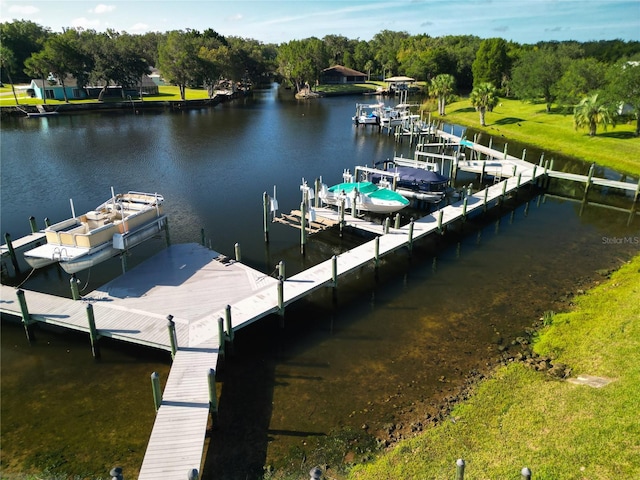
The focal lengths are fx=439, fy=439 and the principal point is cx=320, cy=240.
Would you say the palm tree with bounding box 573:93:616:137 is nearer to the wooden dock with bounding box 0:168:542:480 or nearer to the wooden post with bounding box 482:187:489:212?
the wooden post with bounding box 482:187:489:212

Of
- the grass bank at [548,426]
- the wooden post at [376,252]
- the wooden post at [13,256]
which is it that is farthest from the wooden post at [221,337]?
the wooden post at [13,256]

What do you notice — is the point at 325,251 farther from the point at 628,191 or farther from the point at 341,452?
the point at 628,191

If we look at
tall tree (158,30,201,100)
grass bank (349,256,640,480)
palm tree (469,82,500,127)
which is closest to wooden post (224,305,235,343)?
grass bank (349,256,640,480)

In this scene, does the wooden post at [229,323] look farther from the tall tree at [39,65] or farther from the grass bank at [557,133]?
the tall tree at [39,65]

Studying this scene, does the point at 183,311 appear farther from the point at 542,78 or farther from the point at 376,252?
the point at 542,78

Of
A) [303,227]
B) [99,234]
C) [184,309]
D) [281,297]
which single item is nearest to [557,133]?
[303,227]

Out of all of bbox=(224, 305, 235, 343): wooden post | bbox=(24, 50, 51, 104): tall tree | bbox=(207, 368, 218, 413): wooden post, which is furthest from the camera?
bbox=(24, 50, 51, 104): tall tree
